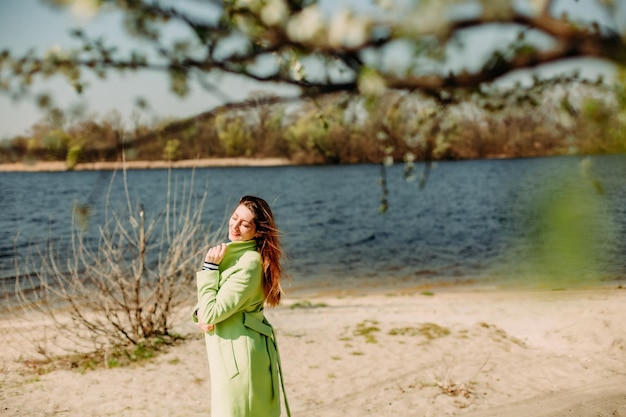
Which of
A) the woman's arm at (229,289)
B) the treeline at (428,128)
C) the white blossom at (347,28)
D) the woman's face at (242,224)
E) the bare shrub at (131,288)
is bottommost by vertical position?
the bare shrub at (131,288)

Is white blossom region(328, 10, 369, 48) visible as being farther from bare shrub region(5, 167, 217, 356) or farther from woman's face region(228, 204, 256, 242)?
bare shrub region(5, 167, 217, 356)

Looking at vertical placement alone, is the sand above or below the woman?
below

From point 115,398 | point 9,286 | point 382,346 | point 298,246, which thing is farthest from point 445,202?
→ point 115,398

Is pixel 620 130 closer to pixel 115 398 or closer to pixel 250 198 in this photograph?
pixel 250 198

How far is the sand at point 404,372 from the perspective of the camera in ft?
21.6

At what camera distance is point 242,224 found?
3.57 m

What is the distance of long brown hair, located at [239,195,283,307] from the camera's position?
362cm

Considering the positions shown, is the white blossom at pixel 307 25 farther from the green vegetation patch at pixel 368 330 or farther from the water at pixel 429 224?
the green vegetation patch at pixel 368 330

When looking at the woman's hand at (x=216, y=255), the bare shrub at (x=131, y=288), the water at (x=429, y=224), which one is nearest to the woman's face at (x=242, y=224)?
the woman's hand at (x=216, y=255)

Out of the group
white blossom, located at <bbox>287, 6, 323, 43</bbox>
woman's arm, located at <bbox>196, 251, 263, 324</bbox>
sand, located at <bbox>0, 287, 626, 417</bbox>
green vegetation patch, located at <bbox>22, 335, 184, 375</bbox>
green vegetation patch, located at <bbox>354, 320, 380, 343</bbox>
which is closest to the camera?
white blossom, located at <bbox>287, 6, 323, 43</bbox>

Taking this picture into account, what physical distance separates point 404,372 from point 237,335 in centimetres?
455

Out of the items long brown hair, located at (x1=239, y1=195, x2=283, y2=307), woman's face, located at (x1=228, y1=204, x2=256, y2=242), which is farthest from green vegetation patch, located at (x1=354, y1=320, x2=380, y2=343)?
woman's face, located at (x1=228, y1=204, x2=256, y2=242)

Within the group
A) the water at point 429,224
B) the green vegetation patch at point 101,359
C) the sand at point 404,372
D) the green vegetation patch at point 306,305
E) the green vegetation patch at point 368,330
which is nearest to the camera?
the water at point 429,224

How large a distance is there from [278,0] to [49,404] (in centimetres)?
637
